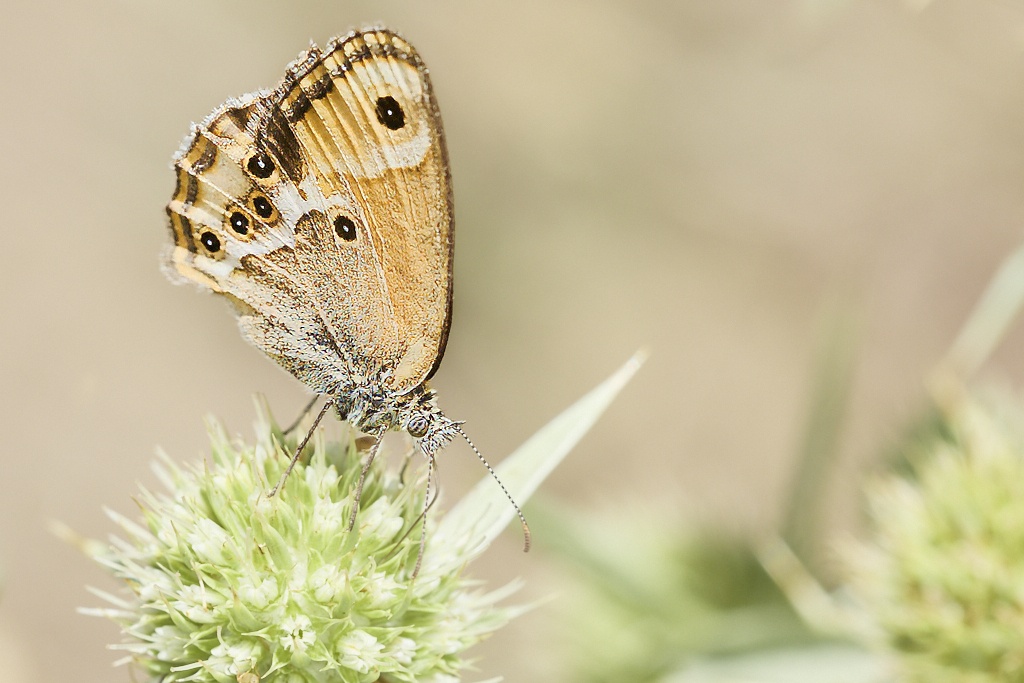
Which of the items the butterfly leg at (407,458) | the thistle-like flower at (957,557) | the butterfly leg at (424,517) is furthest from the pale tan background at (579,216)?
the butterfly leg at (424,517)

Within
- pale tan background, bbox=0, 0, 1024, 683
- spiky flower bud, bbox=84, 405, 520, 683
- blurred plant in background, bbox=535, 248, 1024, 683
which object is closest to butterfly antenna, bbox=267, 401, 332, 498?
spiky flower bud, bbox=84, 405, 520, 683

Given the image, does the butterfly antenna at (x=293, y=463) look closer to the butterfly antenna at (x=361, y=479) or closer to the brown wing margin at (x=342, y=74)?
the butterfly antenna at (x=361, y=479)

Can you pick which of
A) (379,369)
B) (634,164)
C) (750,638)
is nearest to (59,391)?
(634,164)

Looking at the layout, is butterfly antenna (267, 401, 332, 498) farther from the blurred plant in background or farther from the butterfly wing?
the blurred plant in background

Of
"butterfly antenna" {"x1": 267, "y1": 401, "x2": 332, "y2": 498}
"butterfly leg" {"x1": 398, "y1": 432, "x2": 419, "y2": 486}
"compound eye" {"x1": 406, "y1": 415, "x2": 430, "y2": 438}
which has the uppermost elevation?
"compound eye" {"x1": 406, "y1": 415, "x2": 430, "y2": 438}

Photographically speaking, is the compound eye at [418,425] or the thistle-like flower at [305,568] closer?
the thistle-like flower at [305,568]

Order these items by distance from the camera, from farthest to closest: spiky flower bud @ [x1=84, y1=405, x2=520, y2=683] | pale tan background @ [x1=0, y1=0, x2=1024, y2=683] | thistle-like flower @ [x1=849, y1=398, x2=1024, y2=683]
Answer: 1. pale tan background @ [x1=0, y1=0, x2=1024, y2=683]
2. thistle-like flower @ [x1=849, y1=398, x2=1024, y2=683]
3. spiky flower bud @ [x1=84, y1=405, x2=520, y2=683]
